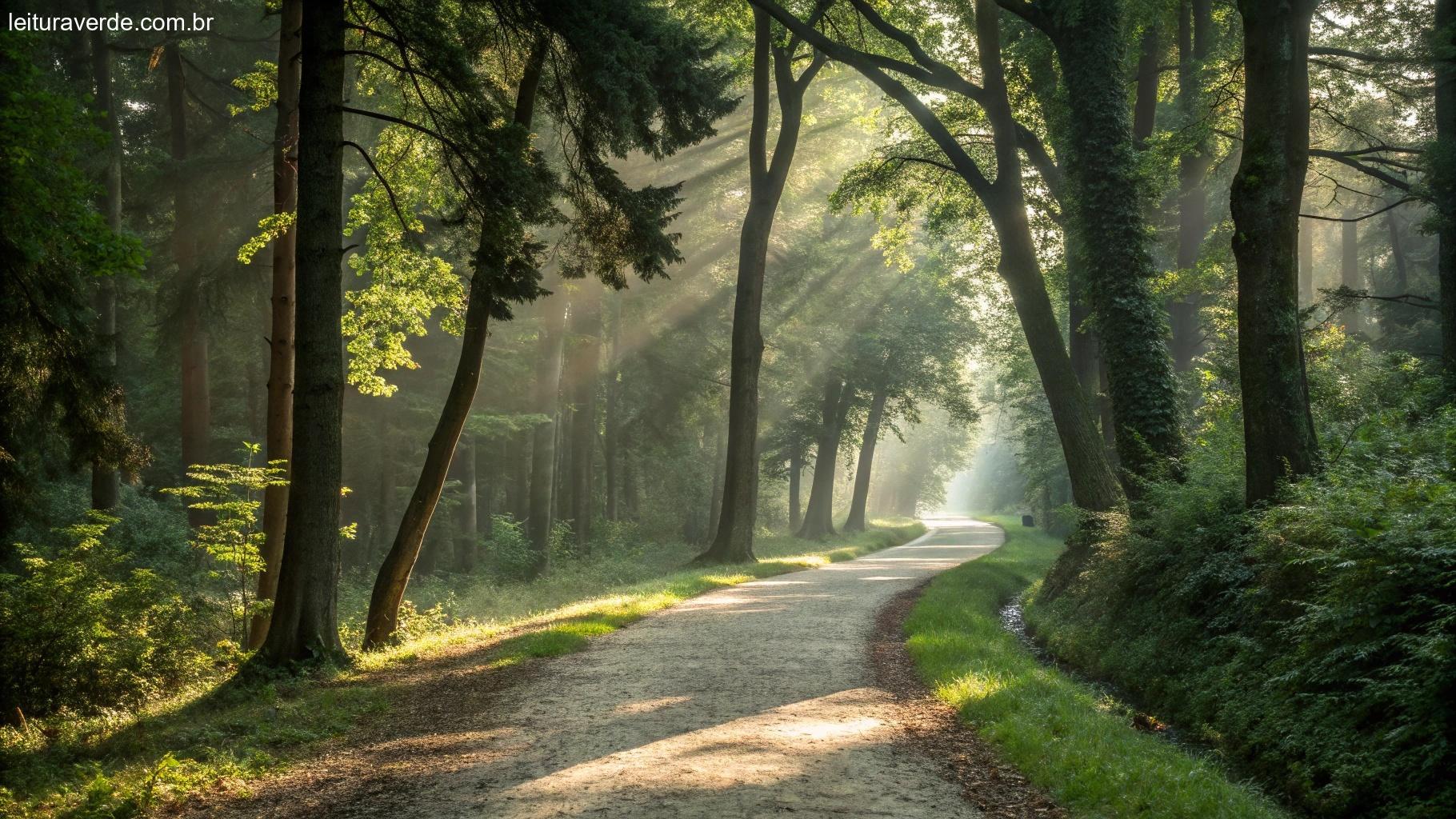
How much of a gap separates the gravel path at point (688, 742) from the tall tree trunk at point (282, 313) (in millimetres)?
4858

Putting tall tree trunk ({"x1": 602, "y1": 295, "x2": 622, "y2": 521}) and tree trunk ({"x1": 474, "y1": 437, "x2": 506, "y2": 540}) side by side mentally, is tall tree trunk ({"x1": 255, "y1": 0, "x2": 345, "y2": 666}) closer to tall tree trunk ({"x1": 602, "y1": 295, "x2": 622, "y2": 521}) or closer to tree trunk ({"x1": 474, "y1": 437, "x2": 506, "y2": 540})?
tall tree trunk ({"x1": 602, "y1": 295, "x2": 622, "y2": 521})

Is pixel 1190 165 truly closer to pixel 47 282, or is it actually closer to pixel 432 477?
pixel 432 477

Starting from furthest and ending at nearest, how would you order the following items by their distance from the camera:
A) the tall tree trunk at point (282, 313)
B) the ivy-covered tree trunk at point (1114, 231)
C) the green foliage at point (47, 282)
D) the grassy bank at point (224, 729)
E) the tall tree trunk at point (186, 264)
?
the tall tree trunk at point (186, 264) → the ivy-covered tree trunk at point (1114, 231) → the tall tree trunk at point (282, 313) → the green foliage at point (47, 282) → the grassy bank at point (224, 729)

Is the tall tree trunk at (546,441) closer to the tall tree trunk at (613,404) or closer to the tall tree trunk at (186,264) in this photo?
the tall tree trunk at (613,404)

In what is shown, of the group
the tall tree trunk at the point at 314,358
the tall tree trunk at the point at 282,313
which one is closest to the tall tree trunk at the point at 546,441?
the tall tree trunk at the point at 282,313

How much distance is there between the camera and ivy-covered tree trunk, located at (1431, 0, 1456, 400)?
15.1 metres

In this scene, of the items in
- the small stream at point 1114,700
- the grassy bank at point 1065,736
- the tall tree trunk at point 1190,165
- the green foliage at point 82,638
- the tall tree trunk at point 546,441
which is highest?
the tall tree trunk at point 1190,165

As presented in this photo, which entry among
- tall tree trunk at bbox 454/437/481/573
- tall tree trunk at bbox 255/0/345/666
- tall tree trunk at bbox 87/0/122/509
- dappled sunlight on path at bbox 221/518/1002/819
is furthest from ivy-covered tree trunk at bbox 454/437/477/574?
tall tree trunk at bbox 255/0/345/666

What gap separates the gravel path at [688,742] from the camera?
529 centimetres

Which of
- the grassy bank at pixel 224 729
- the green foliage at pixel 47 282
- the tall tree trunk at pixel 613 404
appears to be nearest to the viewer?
the grassy bank at pixel 224 729

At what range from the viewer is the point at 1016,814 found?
5.41 meters

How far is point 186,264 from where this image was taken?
19703 mm

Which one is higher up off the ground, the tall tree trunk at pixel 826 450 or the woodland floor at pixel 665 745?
the tall tree trunk at pixel 826 450

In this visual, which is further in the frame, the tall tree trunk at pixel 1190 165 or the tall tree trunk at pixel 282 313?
the tall tree trunk at pixel 1190 165
